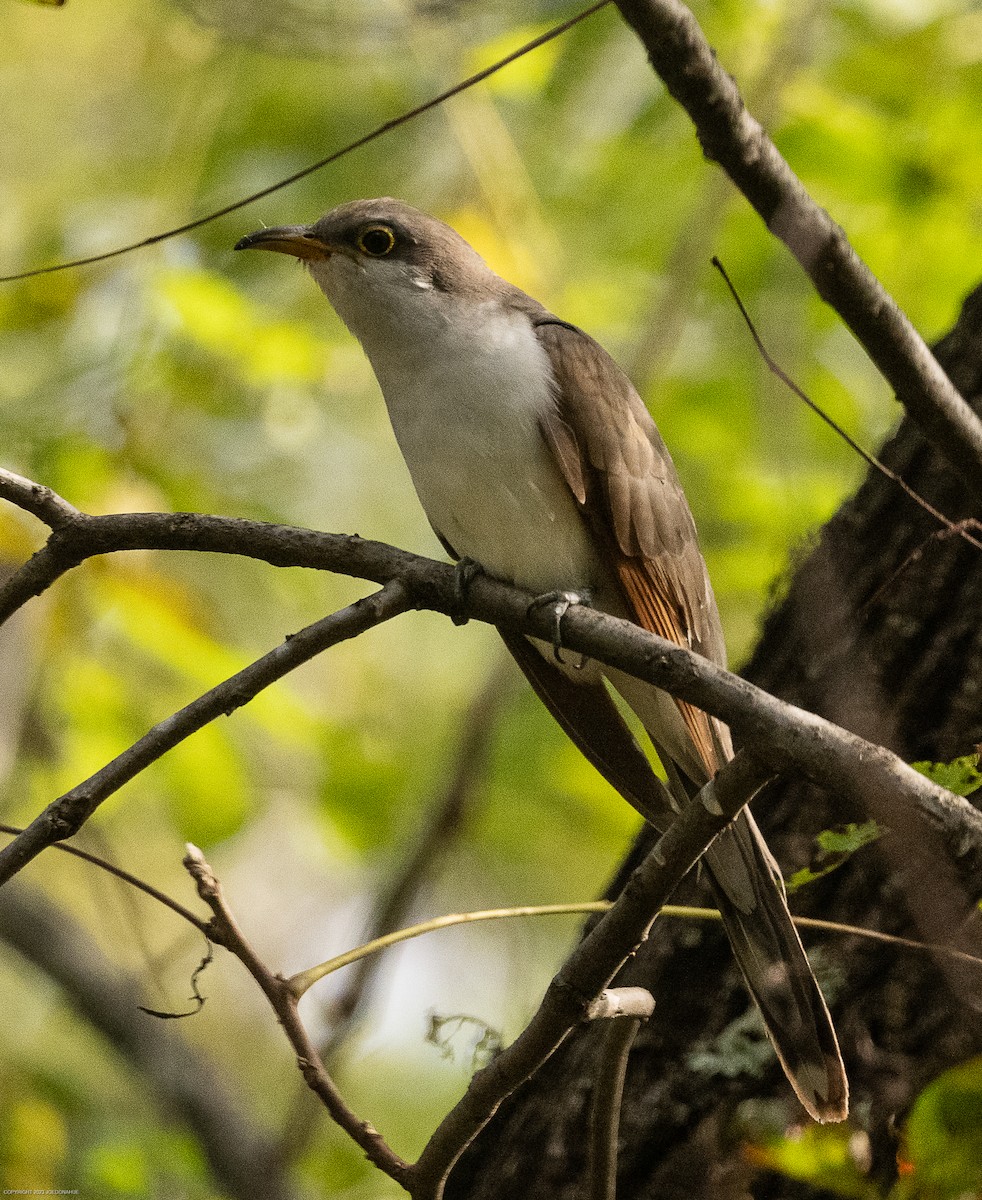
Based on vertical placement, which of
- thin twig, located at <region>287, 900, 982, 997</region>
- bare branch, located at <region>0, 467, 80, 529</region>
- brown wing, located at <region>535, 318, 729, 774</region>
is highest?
brown wing, located at <region>535, 318, 729, 774</region>

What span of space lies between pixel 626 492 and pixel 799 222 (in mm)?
1230

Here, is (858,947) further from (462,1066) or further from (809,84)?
(809,84)

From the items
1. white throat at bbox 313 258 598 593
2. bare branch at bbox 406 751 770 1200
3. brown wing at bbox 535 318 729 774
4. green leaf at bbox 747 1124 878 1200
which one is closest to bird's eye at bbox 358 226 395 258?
white throat at bbox 313 258 598 593

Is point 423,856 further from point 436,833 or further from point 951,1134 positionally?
point 951,1134

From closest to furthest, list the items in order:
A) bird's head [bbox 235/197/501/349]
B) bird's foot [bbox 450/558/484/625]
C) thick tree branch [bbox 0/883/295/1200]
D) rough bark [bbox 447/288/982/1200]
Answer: bird's foot [bbox 450/558/484/625] → rough bark [bbox 447/288/982/1200] → bird's head [bbox 235/197/501/349] → thick tree branch [bbox 0/883/295/1200]

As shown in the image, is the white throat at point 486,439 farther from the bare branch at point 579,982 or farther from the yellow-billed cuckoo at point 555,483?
the bare branch at point 579,982

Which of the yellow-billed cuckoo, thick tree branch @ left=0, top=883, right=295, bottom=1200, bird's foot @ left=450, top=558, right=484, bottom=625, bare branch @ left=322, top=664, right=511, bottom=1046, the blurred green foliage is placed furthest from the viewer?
thick tree branch @ left=0, top=883, right=295, bottom=1200

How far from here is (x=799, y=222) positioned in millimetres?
2576

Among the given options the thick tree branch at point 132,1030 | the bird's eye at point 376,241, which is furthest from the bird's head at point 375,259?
the thick tree branch at point 132,1030

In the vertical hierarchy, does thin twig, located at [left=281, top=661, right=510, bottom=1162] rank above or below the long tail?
above

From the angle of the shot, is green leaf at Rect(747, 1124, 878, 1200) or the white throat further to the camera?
the white throat

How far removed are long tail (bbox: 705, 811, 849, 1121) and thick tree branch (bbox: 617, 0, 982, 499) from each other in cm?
108

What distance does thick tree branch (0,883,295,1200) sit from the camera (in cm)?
536

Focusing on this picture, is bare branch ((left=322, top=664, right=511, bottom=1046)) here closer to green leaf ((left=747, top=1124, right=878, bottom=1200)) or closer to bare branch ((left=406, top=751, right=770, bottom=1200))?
bare branch ((left=406, top=751, right=770, bottom=1200))
